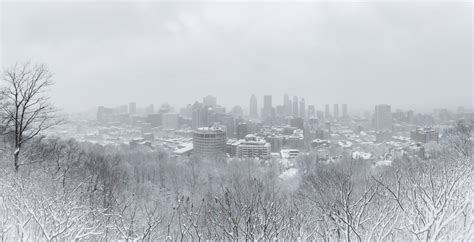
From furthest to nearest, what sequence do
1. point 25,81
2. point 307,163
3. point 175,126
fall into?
point 175,126 < point 307,163 < point 25,81

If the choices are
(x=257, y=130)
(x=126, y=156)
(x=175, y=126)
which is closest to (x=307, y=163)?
(x=126, y=156)

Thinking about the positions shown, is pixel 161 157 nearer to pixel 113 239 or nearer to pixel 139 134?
pixel 113 239

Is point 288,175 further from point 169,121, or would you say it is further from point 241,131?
point 169,121

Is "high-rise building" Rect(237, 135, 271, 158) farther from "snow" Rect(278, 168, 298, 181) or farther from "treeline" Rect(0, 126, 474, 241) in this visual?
"treeline" Rect(0, 126, 474, 241)

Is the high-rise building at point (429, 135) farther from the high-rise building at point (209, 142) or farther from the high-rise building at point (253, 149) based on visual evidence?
the high-rise building at point (209, 142)

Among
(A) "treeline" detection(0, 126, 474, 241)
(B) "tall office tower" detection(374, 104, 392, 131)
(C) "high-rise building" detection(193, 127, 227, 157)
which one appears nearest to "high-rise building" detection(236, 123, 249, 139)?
(C) "high-rise building" detection(193, 127, 227, 157)
